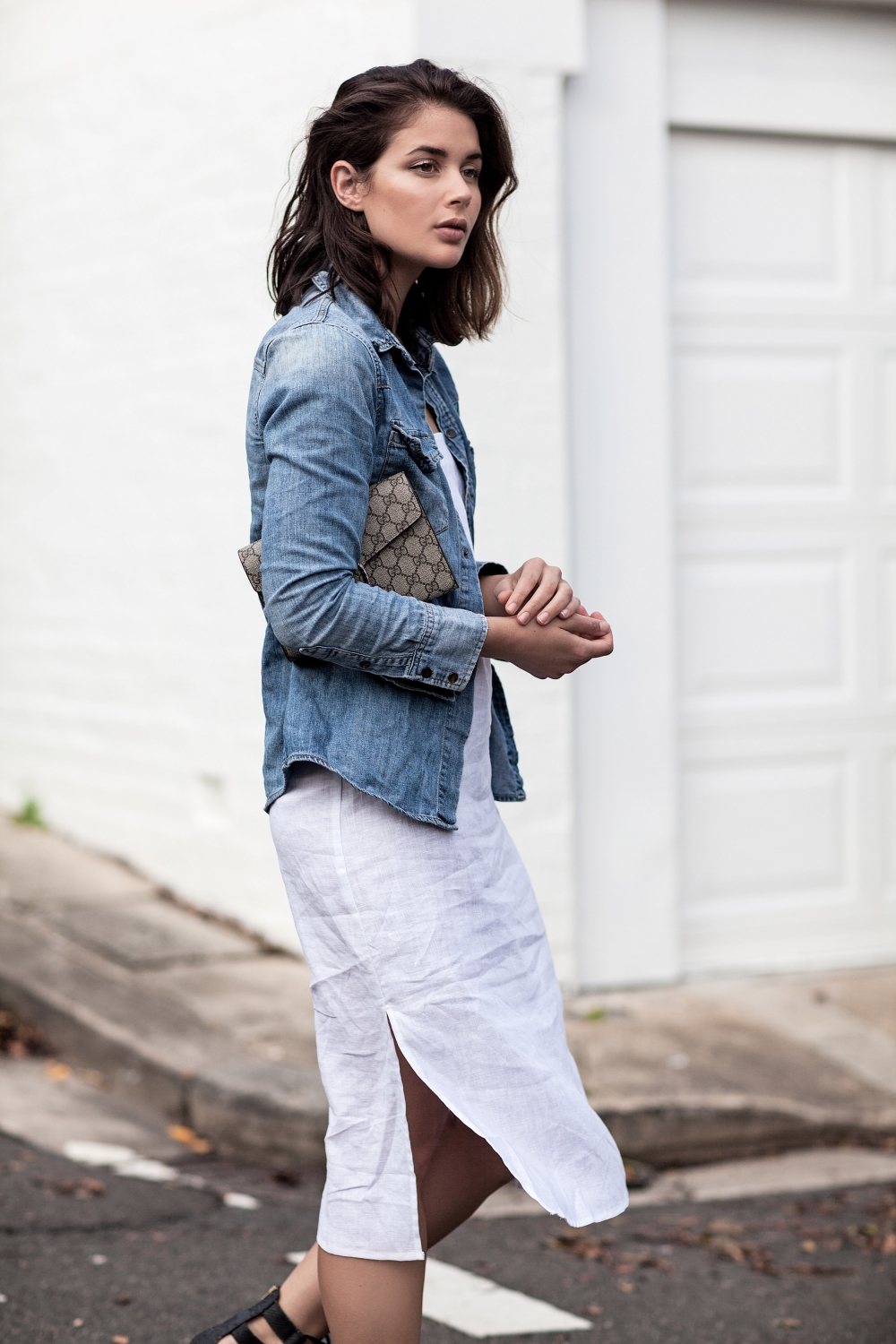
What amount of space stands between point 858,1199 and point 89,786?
3762 millimetres

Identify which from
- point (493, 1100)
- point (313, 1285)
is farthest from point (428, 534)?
point (313, 1285)

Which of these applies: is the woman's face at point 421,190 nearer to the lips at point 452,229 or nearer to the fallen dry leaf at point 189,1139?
the lips at point 452,229

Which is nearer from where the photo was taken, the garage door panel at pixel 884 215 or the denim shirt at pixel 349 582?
the denim shirt at pixel 349 582

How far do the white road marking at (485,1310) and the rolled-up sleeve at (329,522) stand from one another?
1613 millimetres

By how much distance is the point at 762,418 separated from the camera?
18.4 ft

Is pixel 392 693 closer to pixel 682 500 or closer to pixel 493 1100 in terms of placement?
pixel 493 1100

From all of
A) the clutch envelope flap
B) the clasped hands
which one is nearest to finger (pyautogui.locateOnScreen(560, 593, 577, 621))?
the clasped hands

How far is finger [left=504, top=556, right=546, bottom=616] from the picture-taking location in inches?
90.4

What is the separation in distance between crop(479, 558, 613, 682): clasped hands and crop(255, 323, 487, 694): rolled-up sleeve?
8cm

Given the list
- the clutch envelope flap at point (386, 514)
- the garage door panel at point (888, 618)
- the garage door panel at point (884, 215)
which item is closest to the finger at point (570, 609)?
the clutch envelope flap at point (386, 514)

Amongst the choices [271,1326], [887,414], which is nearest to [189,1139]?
[271,1326]

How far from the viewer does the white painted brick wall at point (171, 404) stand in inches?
203

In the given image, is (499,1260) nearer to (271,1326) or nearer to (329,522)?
(271,1326)

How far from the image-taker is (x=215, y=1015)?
5.05m
